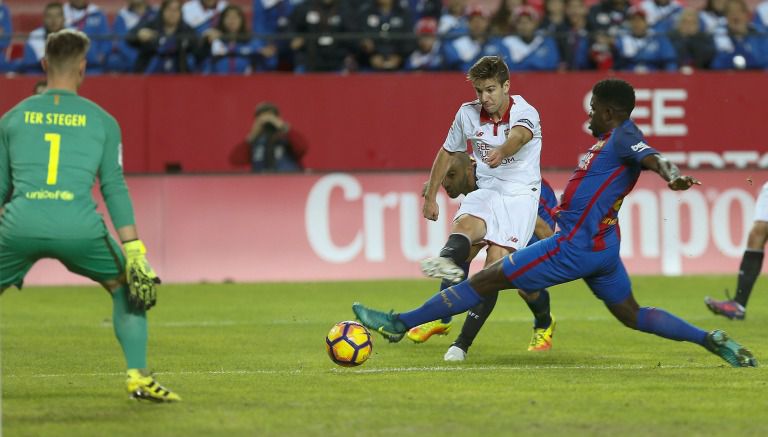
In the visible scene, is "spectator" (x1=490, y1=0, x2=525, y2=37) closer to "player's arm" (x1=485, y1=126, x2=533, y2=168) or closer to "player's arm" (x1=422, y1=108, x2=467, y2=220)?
"player's arm" (x1=422, y1=108, x2=467, y2=220)

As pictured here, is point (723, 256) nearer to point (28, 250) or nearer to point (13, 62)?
point (13, 62)

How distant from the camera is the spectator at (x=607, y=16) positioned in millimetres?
21141

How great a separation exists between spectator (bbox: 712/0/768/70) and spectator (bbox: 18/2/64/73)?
9.35 m

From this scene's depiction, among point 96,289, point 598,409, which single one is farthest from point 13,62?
point 598,409

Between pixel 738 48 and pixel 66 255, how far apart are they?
A: 15076 millimetres

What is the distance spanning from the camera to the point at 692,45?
2078 cm

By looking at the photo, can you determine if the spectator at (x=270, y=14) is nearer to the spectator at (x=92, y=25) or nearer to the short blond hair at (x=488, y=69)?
the spectator at (x=92, y=25)

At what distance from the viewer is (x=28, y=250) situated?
7660 mm

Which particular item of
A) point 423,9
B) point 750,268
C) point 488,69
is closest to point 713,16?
point 423,9

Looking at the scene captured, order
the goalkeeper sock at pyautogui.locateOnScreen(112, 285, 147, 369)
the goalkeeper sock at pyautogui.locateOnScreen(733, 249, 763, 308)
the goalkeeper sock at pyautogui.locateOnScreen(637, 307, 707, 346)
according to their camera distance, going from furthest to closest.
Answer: the goalkeeper sock at pyautogui.locateOnScreen(733, 249, 763, 308), the goalkeeper sock at pyautogui.locateOnScreen(637, 307, 707, 346), the goalkeeper sock at pyautogui.locateOnScreen(112, 285, 147, 369)

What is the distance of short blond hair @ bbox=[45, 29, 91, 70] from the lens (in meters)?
7.76

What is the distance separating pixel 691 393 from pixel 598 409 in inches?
37.5

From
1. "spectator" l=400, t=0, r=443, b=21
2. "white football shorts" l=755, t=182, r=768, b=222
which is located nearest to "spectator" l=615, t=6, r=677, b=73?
"spectator" l=400, t=0, r=443, b=21

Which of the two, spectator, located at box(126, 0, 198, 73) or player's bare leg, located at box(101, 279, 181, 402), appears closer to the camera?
player's bare leg, located at box(101, 279, 181, 402)
